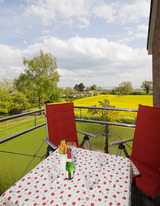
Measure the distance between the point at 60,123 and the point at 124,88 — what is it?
56.0 ft

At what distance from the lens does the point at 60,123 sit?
2.21 meters

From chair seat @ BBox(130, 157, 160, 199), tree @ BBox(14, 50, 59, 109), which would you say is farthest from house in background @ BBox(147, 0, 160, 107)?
tree @ BBox(14, 50, 59, 109)

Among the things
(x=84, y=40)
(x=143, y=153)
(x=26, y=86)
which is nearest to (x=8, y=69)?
(x=26, y=86)

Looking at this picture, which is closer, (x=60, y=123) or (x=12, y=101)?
(x=60, y=123)

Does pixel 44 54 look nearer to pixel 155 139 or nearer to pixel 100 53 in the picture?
pixel 100 53

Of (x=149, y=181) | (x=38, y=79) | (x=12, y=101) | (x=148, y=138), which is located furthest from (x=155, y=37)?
(x=12, y=101)

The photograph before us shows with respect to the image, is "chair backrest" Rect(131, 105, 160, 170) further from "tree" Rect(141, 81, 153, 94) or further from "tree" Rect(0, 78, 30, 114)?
"tree" Rect(0, 78, 30, 114)

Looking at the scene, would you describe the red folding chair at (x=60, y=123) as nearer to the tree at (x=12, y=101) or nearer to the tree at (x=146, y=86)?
the tree at (x=146, y=86)

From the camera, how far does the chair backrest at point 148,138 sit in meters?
1.69

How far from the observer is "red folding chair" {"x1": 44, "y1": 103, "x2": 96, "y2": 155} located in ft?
6.84

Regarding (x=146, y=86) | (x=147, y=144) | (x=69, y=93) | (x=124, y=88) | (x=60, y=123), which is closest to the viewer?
(x=147, y=144)

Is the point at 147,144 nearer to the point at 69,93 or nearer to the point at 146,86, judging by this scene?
the point at 146,86

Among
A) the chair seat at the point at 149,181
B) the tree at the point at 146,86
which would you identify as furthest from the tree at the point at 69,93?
the chair seat at the point at 149,181

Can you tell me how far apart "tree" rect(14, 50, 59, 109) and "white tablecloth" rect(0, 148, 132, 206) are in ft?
68.1
